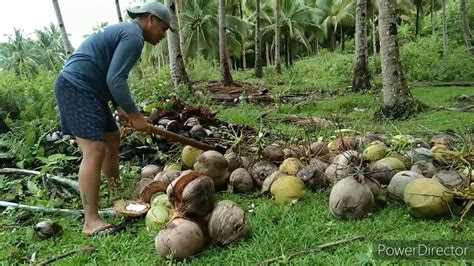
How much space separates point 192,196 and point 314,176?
1.15 metres

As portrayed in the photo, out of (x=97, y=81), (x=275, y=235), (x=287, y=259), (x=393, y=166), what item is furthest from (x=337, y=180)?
(x=97, y=81)

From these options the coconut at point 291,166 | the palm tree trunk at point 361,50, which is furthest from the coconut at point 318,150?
the palm tree trunk at point 361,50

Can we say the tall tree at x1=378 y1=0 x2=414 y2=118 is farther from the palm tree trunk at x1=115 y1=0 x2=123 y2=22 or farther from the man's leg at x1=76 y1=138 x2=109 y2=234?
the palm tree trunk at x1=115 y1=0 x2=123 y2=22

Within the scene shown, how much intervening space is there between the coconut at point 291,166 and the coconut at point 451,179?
101 cm

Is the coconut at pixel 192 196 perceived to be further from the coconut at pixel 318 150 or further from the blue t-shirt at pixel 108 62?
the coconut at pixel 318 150

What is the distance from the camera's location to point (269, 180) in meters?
3.59

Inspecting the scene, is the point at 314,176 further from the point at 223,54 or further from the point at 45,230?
the point at 223,54

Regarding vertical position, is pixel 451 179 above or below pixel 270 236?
above

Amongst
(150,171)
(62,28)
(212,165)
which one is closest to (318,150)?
(212,165)

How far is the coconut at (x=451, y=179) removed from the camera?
2851 millimetres

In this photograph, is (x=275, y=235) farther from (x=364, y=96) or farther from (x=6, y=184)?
(x=364, y=96)

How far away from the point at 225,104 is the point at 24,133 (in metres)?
5.13

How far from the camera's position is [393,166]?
3.26 meters

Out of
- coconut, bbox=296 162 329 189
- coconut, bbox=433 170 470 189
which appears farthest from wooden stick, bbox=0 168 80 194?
coconut, bbox=433 170 470 189
